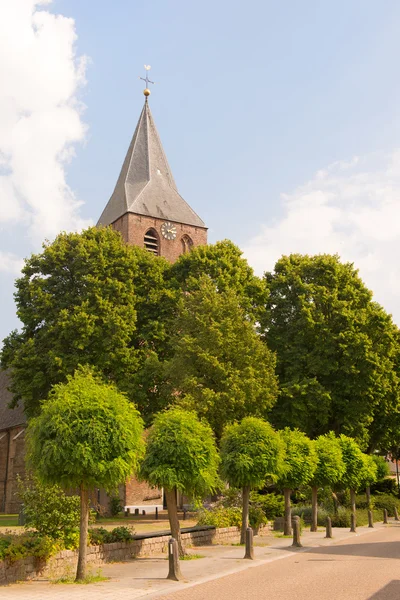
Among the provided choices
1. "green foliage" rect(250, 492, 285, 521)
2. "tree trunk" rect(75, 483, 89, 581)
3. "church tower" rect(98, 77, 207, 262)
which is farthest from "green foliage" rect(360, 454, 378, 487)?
"church tower" rect(98, 77, 207, 262)

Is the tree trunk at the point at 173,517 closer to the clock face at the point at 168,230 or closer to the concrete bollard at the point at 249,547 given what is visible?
the concrete bollard at the point at 249,547

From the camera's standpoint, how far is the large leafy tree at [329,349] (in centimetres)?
3219

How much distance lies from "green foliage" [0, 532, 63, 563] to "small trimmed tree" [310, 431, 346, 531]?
14.1 metres

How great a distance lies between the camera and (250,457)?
19797mm

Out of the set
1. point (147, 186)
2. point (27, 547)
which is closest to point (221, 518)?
point (27, 547)

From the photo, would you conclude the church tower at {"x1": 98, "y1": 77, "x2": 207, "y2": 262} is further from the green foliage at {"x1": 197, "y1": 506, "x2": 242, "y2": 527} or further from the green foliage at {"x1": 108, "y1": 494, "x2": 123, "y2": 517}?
the green foliage at {"x1": 197, "y1": 506, "x2": 242, "y2": 527}

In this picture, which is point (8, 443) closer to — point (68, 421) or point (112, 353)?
point (112, 353)

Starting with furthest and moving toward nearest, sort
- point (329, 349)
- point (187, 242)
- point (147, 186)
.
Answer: point (147, 186)
point (187, 242)
point (329, 349)

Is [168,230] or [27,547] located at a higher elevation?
[168,230]

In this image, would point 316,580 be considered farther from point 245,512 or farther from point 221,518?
point 221,518

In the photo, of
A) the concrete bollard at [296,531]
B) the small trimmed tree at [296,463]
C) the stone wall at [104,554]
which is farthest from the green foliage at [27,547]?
the small trimmed tree at [296,463]

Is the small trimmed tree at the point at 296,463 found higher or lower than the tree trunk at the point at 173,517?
higher

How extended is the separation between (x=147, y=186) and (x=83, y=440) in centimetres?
4274

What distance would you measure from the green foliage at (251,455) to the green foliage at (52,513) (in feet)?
21.5
